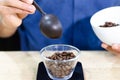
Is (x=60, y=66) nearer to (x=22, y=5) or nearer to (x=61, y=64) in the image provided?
(x=61, y=64)

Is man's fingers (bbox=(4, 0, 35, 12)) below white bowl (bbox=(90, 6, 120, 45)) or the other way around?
the other way around

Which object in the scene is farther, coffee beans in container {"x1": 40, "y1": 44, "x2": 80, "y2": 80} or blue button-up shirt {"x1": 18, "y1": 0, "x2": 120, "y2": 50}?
blue button-up shirt {"x1": 18, "y1": 0, "x2": 120, "y2": 50}

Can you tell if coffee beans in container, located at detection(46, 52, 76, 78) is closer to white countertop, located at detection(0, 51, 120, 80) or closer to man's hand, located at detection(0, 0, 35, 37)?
white countertop, located at detection(0, 51, 120, 80)

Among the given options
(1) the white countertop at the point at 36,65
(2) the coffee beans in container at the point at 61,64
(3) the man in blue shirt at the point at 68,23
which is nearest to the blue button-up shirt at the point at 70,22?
(3) the man in blue shirt at the point at 68,23

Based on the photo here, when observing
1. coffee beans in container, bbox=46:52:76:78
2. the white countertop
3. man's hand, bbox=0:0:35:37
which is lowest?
the white countertop

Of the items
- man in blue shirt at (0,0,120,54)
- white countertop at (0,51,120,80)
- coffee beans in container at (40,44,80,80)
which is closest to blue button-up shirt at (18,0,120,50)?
man in blue shirt at (0,0,120,54)

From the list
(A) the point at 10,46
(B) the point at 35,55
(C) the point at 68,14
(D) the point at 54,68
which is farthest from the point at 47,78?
(A) the point at 10,46
